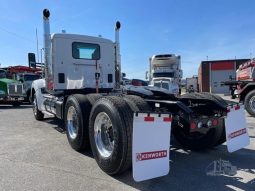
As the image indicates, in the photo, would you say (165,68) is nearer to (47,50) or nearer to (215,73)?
(47,50)

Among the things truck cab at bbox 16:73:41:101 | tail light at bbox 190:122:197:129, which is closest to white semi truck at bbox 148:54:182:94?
truck cab at bbox 16:73:41:101

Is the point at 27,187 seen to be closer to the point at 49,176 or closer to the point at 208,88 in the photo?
the point at 49,176

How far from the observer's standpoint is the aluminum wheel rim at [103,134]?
4.87m

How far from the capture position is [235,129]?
5.03 meters

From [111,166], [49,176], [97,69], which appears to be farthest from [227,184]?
[97,69]

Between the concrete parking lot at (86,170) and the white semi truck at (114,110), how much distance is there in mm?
241

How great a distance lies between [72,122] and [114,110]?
219 cm

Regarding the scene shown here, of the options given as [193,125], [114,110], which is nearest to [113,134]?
[114,110]

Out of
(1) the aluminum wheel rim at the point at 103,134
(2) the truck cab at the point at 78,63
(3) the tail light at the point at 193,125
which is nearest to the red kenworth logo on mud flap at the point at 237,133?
(3) the tail light at the point at 193,125

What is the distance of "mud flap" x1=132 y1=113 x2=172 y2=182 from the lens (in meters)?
3.87

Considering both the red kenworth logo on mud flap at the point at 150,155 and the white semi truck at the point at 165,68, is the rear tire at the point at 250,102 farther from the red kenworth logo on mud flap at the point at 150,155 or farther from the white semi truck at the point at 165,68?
the white semi truck at the point at 165,68

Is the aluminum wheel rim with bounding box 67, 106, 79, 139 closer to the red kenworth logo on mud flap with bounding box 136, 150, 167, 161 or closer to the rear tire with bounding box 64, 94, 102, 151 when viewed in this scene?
the rear tire with bounding box 64, 94, 102, 151

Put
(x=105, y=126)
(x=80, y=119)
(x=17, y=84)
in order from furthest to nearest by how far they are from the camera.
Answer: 1. (x=17, y=84)
2. (x=80, y=119)
3. (x=105, y=126)

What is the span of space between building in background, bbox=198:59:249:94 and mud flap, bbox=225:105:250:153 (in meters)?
39.4
